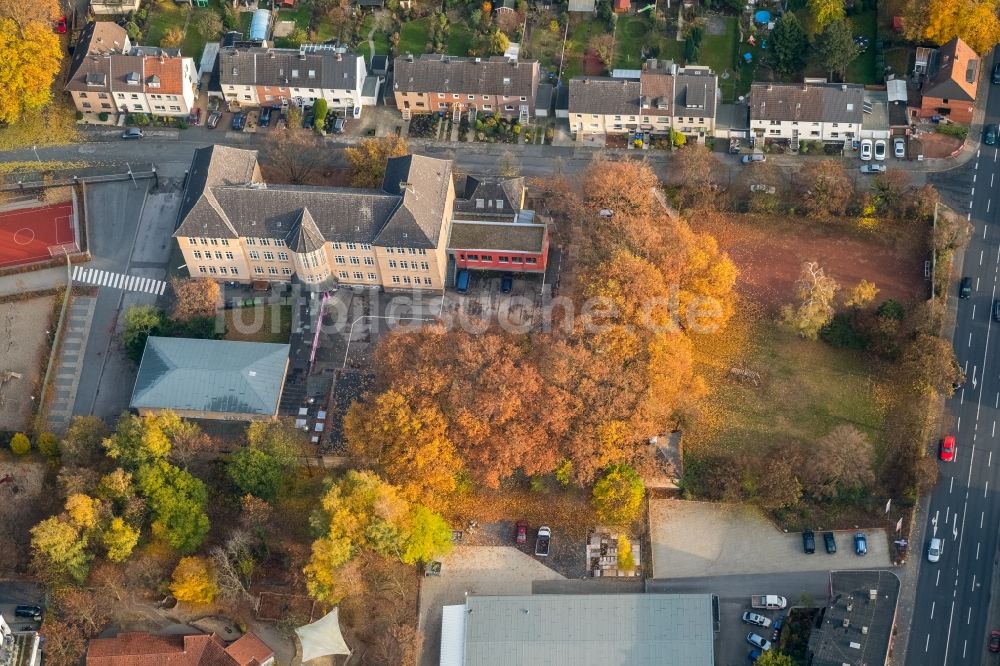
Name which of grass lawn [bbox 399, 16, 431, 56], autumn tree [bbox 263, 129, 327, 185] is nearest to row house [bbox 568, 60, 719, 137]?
grass lawn [bbox 399, 16, 431, 56]

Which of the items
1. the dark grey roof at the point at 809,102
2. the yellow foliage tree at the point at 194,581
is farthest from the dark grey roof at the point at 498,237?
the yellow foliage tree at the point at 194,581

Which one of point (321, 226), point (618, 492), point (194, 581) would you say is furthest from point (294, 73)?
point (618, 492)

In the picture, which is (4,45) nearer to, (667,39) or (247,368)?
(247,368)

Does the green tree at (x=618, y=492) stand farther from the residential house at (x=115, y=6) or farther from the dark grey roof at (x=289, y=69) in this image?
the residential house at (x=115, y=6)

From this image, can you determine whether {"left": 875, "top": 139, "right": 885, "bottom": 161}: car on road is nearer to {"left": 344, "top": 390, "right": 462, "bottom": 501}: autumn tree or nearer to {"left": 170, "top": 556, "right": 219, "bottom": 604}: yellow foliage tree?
{"left": 344, "top": 390, "right": 462, "bottom": 501}: autumn tree

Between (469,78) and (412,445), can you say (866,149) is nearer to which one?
(469,78)
